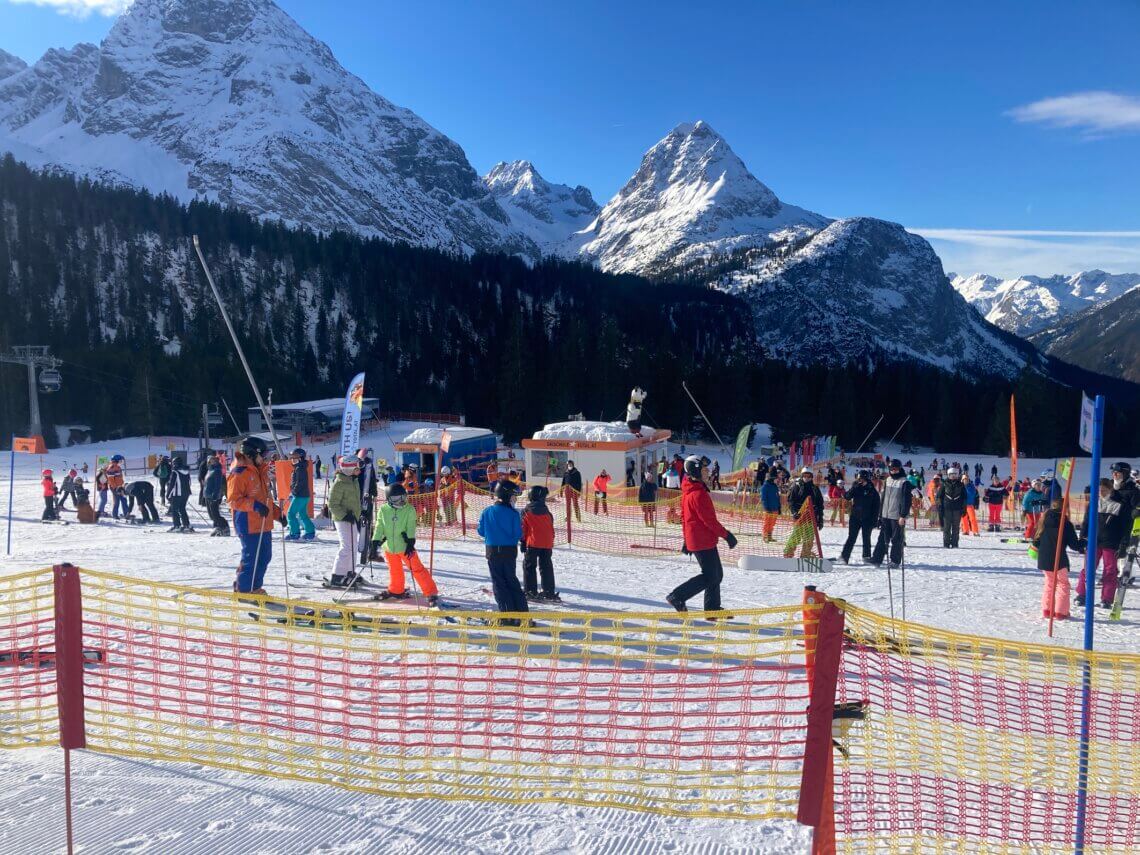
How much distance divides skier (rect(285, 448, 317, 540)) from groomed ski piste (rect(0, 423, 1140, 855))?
57 cm

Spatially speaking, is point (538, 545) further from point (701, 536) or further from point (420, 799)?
point (420, 799)

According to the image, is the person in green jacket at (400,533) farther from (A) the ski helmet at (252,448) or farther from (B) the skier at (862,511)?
(B) the skier at (862,511)

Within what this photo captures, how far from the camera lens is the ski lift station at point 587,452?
23156mm

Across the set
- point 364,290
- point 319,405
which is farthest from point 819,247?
point 319,405

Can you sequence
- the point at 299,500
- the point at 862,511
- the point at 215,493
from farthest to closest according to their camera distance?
the point at 299,500
the point at 215,493
the point at 862,511

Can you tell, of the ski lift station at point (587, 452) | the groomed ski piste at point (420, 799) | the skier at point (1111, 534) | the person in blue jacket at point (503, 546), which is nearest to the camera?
the groomed ski piste at point (420, 799)

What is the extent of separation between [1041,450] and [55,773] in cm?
6490

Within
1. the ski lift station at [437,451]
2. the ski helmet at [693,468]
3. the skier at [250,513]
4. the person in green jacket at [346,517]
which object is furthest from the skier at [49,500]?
the ski helmet at [693,468]

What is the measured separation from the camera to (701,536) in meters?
7.01

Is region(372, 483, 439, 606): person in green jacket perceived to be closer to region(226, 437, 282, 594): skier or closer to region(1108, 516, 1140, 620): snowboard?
region(226, 437, 282, 594): skier

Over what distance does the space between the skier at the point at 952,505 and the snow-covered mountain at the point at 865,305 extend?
132991 millimetres

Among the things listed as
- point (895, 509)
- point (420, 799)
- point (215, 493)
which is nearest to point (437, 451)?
point (215, 493)

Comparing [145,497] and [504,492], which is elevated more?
[504,492]

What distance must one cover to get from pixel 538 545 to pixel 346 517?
6.80 ft
